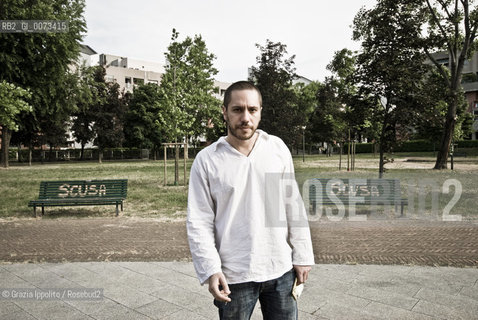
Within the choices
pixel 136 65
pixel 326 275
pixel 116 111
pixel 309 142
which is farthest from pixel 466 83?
pixel 326 275

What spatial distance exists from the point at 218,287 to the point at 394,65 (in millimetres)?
11714

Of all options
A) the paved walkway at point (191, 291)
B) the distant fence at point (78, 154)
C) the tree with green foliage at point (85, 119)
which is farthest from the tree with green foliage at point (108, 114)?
the paved walkway at point (191, 291)

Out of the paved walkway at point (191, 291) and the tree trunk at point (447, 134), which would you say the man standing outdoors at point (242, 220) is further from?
the tree trunk at point (447, 134)

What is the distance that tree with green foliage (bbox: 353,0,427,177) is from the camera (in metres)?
11.6

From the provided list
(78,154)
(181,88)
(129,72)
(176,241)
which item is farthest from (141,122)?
(176,241)

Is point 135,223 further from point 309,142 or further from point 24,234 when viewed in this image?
point 309,142

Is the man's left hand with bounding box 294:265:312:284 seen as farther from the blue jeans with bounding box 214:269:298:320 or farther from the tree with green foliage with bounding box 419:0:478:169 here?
the tree with green foliage with bounding box 419:0:478:169

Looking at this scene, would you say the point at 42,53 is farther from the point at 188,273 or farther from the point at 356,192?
the point at 188,273

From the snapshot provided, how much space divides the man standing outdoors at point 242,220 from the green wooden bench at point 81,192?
849 centimetres

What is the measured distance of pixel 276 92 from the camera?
2481 cm

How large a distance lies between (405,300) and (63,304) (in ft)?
12.3

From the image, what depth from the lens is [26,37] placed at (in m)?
20.2

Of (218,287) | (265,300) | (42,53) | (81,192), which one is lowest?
(81,192)

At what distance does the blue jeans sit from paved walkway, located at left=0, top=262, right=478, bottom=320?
1.85 meters
